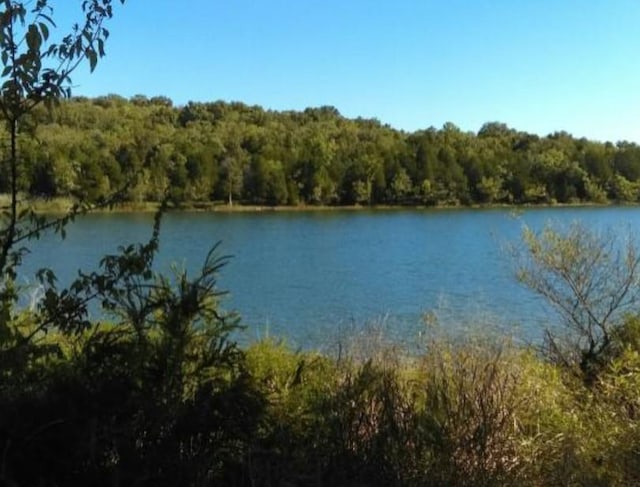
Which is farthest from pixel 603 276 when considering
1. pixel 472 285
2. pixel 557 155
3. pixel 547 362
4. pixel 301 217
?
pixel 557 155

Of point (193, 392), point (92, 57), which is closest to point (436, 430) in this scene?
point (193, 392)

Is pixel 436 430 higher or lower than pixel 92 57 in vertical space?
lower

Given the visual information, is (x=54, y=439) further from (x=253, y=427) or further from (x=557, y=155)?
(x=557, y=155)

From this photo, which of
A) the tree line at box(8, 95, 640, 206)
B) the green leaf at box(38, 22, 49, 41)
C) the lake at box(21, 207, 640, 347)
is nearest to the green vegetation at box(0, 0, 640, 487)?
the green leaf at box(38, 22, 49, 41)

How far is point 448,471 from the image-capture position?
3891 millimetres

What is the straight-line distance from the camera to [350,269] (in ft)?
105

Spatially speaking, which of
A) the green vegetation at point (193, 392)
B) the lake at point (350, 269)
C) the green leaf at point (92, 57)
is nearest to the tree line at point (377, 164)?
the lake at point (350, 269)

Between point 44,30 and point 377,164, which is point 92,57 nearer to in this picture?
point 44,30

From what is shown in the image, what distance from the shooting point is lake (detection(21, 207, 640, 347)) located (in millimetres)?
12391

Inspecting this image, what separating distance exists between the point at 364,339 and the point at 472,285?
62.5ft

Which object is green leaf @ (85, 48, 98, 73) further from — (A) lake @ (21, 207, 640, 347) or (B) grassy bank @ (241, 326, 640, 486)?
(B) grassy bank @ (241, 326, 640, 486)

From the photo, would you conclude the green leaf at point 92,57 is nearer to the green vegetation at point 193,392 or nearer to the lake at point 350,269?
the green vegetation at point 193,392

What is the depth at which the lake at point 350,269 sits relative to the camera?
12391mm

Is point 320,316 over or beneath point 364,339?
beneath
